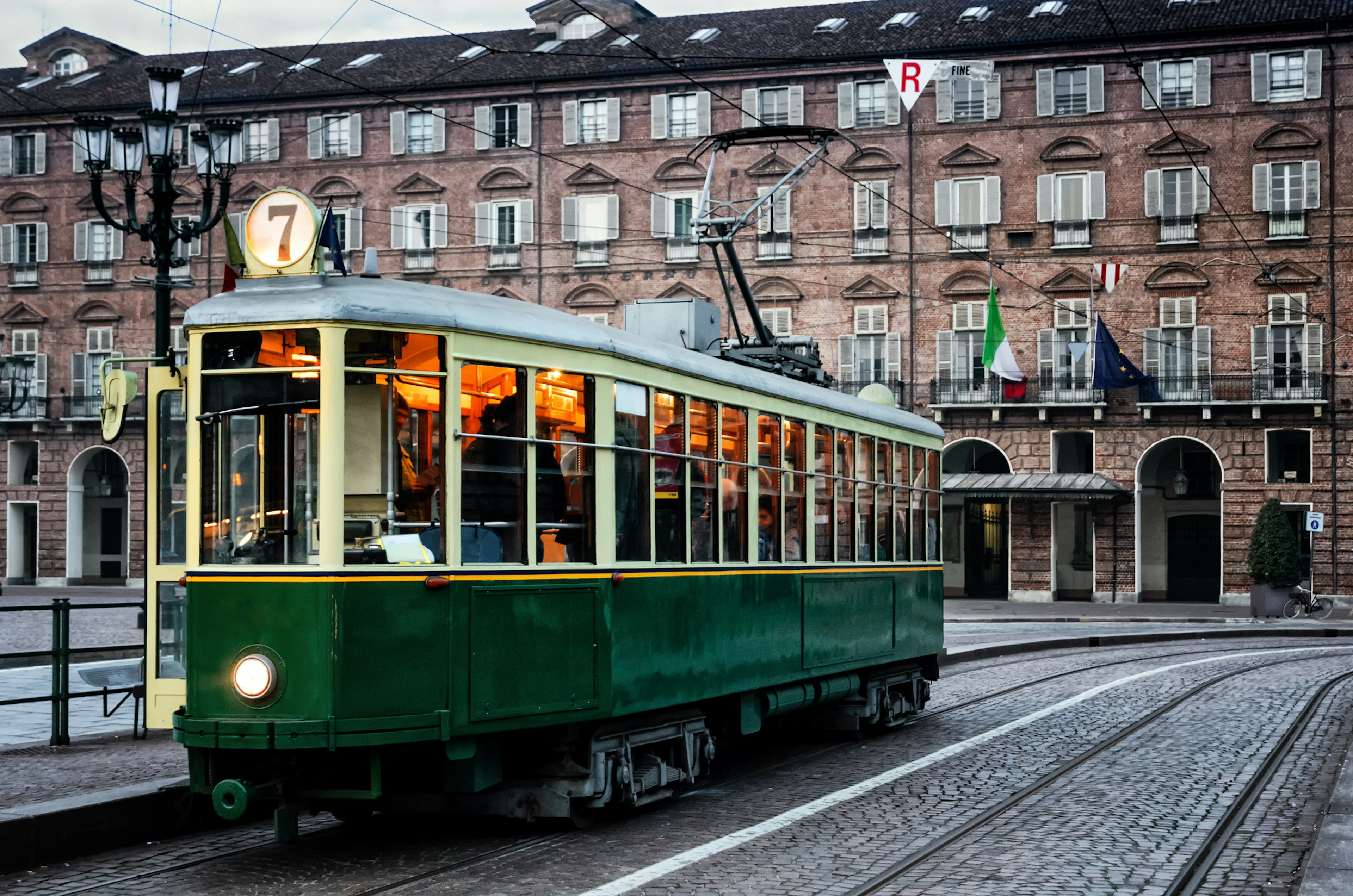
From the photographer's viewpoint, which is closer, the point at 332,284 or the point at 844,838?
the point at 332,284

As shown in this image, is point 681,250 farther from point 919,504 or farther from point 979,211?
point 919,504

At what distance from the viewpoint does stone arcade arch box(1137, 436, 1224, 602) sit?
44.0 meters

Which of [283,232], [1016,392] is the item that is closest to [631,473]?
[283,232]

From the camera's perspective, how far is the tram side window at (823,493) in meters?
12.3

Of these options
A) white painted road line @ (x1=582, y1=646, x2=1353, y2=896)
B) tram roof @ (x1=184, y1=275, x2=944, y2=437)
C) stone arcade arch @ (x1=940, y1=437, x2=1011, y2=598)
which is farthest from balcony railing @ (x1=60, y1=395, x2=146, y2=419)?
tram roof @ (x1=184, y1=275, x2=944, y2=437)

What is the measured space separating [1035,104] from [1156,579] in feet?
44.4

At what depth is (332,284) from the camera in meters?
8.13

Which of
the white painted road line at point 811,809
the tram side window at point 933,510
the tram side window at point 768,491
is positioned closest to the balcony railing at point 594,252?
the white painted road line at point 811,809

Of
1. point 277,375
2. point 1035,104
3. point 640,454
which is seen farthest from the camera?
point 1035,104

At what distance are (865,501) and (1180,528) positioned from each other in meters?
33.5

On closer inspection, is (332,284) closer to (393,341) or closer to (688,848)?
(393,341)

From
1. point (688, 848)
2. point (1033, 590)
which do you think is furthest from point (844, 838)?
point (1033, 590)

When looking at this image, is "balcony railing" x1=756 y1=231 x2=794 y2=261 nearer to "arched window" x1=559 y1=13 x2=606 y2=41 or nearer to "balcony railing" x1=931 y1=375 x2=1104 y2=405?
"balcony railing" x1=931 y1=375 x2=1104 y2=405

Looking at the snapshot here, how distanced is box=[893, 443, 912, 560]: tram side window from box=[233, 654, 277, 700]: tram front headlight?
24.8 feet
